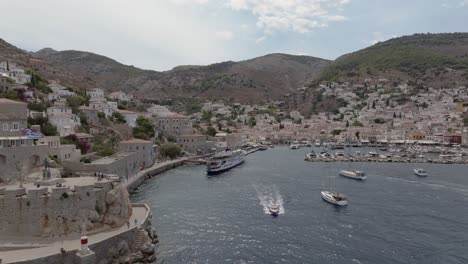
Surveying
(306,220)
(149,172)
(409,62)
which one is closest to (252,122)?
(149,172)

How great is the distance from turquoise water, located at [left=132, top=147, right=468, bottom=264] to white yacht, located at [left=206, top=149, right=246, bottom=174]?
2619 millimetres

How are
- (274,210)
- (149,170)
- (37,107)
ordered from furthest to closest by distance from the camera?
(149,170), (37,107), (274,210)

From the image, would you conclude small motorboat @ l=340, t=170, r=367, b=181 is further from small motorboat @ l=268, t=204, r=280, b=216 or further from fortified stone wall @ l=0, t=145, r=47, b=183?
fortified stone wall @ l=0, t=145, r=47, b=183

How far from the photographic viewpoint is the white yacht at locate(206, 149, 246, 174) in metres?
55.5

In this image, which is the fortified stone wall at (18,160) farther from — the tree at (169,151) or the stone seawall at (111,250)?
the tree at (169,151)

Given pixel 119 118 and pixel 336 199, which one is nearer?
pixel 336 199

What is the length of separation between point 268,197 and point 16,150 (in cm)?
2185

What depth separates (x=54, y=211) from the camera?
70.4 feet

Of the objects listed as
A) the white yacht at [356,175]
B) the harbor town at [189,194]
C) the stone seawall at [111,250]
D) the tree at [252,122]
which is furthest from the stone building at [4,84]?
the tree at [252,122]

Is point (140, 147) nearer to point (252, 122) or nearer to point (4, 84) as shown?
point (4, 84)

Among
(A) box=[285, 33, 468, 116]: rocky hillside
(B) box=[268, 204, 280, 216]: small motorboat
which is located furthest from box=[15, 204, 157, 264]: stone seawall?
(A) box=[285, 33, 468, 116]: rocky hillside

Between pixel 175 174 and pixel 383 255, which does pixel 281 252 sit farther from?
pixel 175 174

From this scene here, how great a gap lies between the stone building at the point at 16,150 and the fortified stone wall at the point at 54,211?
4744mm

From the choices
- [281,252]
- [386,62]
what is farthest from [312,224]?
[386,62]
